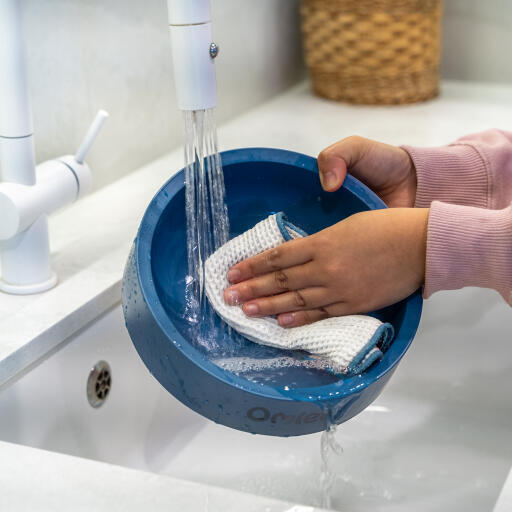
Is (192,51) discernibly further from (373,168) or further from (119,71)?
(119,71)

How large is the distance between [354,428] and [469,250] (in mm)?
→ 307

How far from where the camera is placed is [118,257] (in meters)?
0.80

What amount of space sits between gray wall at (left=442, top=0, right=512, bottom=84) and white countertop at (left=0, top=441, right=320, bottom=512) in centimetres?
111

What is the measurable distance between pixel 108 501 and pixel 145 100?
2.23 ft

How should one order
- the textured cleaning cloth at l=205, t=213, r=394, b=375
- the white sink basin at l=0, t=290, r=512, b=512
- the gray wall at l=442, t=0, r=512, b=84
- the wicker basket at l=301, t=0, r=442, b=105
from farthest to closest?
the gray wall at l=442, t=0, r=512, b=84 < the wicker basket at l=301, t=0, r=442, b=105 < the white sink basin at l=0, t=290, r=512, b=512 < the textured cleaning cloth at l=205, t=213, r=394, b=375

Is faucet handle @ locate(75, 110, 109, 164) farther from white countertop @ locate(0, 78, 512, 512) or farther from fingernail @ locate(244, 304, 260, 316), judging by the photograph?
fingernail @ locate(244, 304, 260, 316)

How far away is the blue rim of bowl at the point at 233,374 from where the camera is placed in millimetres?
532

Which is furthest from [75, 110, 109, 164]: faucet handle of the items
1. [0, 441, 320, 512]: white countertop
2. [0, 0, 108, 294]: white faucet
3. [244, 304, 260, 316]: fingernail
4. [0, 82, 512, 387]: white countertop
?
[0, 441, 320, 512]: white countertop

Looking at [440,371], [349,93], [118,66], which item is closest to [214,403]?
[440,371]

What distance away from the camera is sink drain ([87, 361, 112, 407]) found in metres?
0.73

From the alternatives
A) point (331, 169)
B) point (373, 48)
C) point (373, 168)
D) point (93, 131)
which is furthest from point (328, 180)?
point (373, 48)

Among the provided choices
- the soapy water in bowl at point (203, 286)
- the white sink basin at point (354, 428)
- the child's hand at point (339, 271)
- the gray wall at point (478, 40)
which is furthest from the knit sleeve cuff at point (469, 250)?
the gray wall at point (478, 40)

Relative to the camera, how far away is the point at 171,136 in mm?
1108

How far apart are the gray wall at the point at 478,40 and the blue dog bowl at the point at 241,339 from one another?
0.81 meters
